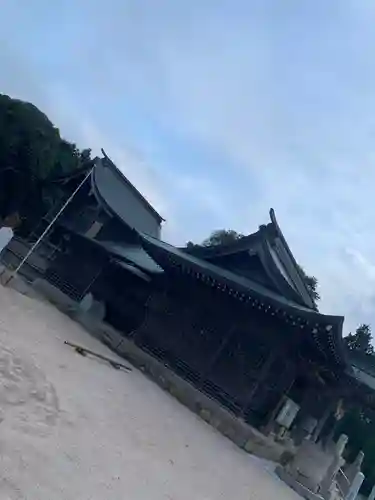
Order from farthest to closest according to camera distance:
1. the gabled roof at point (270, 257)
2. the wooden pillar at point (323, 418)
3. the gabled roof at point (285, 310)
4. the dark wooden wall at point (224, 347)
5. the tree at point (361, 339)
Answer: the tree at point (361, 339) → the wooden pillar at point (323, 418) → the gabled roof at point (270, 257) → the dark wooden wall at point (224, 347) → the gabled roof at point (285, 310)

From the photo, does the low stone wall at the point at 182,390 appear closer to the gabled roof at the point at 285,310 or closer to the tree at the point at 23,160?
the gabled roof at the point at 285,310

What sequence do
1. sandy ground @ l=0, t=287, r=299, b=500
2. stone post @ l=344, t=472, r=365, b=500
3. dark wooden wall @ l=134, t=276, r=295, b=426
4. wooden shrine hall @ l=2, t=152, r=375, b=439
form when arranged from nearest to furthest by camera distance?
sandy ground @ l=0, t=287, r=299, b=500, wooden shrine hall @ l=2, t=152, r=375, b=439, dark wooden wall @ l=134, t=276, r=295, b=426, stone post @ l=344, t=472, r=365, b=500

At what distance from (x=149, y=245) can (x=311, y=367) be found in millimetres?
7504

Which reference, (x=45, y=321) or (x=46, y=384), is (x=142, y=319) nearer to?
(x=45, y=321)

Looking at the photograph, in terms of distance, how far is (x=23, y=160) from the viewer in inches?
1291

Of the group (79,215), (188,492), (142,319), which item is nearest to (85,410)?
(188,492)

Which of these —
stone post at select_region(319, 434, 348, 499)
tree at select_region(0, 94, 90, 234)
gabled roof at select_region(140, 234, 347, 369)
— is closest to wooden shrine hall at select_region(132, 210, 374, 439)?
gabled roof at select_region(140, 234, 347, 369)

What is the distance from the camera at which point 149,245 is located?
61.4 feet

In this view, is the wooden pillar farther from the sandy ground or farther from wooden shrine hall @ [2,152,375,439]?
the sandy ground

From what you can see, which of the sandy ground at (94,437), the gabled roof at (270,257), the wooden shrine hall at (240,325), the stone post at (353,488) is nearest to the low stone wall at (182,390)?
the wooden shrine hall at (240,325)

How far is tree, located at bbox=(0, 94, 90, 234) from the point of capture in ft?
107

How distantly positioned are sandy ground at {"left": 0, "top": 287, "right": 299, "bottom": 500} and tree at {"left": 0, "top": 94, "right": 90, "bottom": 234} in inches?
774

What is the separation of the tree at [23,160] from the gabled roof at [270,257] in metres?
17.9

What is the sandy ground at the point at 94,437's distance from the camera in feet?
19.9
